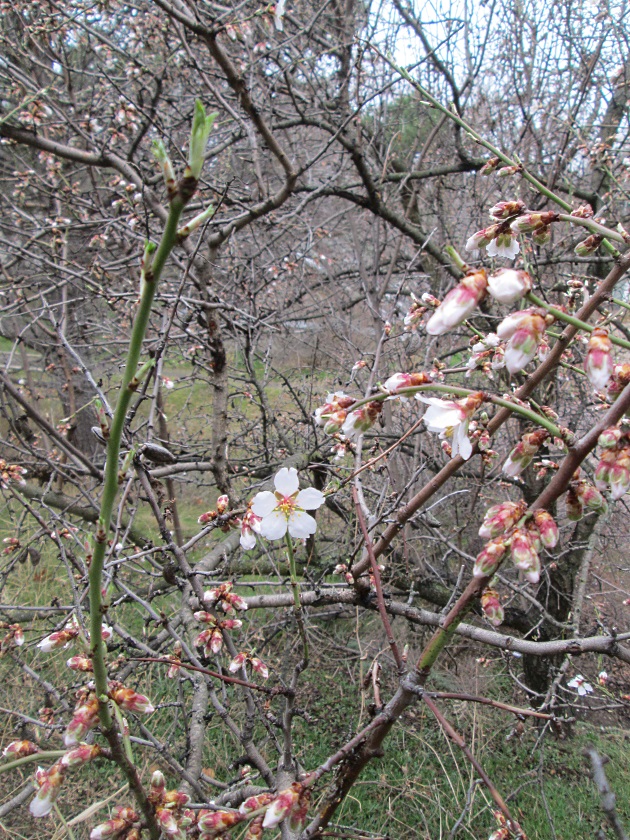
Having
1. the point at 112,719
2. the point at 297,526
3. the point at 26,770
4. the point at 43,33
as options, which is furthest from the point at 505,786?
the point at 43,33

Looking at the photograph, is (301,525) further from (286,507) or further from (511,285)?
(511,285)

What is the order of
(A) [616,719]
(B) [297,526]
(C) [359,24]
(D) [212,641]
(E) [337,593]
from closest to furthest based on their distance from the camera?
(B) [297,526] → (D) [212,641] → (E) [337,593] → (A) [616,719] → (C) [359,24]

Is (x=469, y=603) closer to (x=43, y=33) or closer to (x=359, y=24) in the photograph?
(x=43, y=33)

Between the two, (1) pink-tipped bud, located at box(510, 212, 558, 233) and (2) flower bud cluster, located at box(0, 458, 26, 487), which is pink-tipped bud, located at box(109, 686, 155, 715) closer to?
(1) pink-tipped bud, located at box(510, 212, 558, 233)

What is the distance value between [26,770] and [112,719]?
11.7ft

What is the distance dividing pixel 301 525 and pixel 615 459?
2.18ft

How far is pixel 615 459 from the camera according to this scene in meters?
0.68

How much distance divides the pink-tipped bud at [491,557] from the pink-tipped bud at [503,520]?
0.08 feet

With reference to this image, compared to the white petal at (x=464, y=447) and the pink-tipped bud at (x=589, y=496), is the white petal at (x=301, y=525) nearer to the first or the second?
the white petal at (x=464, y=447)

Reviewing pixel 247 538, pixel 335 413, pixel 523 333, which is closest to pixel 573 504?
pixel 523 333

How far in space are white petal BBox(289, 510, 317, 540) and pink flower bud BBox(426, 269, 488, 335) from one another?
0.57 m

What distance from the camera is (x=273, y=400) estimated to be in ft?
20.6

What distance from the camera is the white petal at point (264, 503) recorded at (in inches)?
45.6

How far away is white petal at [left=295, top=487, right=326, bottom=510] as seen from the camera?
1.16 m
